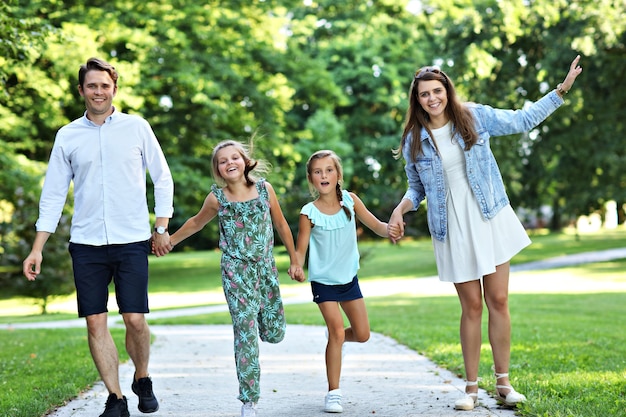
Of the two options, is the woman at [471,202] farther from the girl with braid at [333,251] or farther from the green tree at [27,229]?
the green tree at [27,229]

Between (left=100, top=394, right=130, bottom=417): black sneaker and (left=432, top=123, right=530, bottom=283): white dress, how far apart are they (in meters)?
2.24

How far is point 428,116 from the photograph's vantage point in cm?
609

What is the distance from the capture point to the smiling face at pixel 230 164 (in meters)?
5.91

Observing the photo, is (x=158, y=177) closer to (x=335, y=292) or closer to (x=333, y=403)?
(x=335, y=292)

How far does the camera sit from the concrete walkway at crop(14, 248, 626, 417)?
19.8 feet

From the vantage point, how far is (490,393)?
636cm

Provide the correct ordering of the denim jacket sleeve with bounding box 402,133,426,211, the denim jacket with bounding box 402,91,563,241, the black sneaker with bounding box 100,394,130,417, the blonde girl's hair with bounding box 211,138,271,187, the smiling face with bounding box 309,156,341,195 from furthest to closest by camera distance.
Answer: the smiling face with bounding box 309,156,341,195, the denim jacket sleeve with bounding box 402,133,426,211, the blonde girl's hair with bounding box 211,138,271,187, the denim jacket with bounding box 402,91,563,241, the black sneaker with bounding box 100,394,130,417

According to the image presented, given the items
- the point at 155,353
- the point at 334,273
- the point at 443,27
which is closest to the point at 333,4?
the point at 443,27

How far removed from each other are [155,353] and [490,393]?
4.74m

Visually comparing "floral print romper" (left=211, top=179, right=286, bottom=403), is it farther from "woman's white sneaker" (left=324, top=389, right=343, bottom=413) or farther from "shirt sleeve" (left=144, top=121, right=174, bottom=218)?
"woman's white sneaker" (left=324, top=389, right=343, bottom=413)

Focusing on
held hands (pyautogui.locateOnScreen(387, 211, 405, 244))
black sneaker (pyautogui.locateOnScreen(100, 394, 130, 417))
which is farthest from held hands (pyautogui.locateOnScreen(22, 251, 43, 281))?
held hands (pyautogui.locateOnScreen(387, 211, 405, 244))

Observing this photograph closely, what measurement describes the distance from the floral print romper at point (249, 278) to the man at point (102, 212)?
18.0 inches

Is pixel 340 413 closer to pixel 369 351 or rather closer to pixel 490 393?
pixel 490 393

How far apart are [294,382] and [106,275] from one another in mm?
2390
